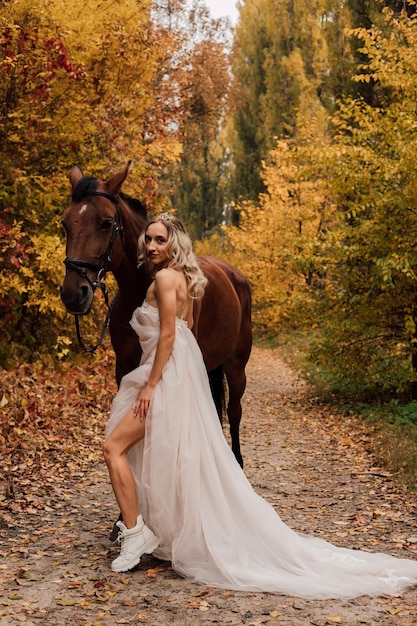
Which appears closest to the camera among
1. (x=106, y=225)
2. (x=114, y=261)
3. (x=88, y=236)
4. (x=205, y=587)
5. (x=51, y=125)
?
(x=205, y=587)

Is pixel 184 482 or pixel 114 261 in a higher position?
pixel 114 261

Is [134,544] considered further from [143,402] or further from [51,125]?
[51,125]

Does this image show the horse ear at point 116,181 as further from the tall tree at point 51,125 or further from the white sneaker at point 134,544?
the tall tree at point 51,125

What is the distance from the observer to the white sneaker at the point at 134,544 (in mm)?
3967

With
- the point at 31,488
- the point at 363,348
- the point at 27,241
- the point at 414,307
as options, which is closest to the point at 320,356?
the point at 363,348

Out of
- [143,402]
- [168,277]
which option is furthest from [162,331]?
[143,402]

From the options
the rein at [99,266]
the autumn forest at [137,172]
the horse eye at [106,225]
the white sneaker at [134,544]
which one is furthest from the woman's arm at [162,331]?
the autumn forest at [137,172]

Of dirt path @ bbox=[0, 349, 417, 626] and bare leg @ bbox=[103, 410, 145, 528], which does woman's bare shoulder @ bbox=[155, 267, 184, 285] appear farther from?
dirt path @ bbox=[0, 349, 417, 626]

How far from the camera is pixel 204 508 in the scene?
398 centimetres

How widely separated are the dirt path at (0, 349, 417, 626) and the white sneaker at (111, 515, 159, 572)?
3.4 inches

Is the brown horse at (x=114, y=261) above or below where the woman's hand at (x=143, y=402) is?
above

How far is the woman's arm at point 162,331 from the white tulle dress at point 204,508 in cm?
6

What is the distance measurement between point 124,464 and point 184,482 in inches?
14.5

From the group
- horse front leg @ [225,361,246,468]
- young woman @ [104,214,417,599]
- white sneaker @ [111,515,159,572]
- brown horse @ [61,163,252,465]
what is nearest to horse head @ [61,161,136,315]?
brown horse @ [61,163,252,465]
